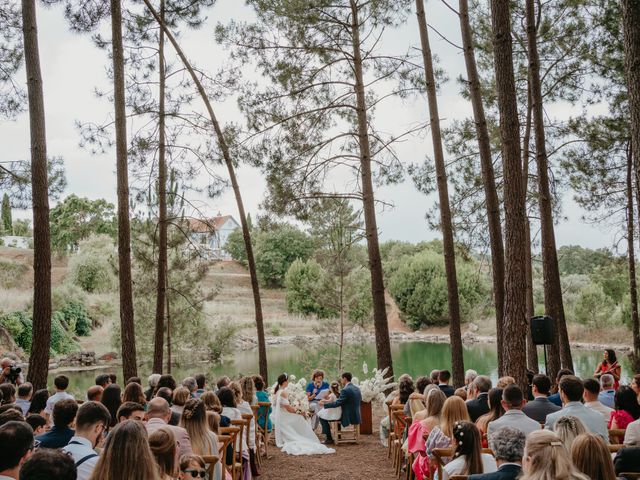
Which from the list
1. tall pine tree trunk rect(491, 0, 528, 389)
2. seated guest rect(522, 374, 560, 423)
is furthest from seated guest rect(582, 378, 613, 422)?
tall pine tree trunk rect(491, 0, 528, 389)

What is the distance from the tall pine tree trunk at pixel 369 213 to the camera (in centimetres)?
1063

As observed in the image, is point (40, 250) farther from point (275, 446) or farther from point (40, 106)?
point (275, 446)

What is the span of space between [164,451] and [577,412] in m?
2.98

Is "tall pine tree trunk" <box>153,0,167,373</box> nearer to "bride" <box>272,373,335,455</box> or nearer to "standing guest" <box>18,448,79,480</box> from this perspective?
"bride" <box>272,373,335,455</box>

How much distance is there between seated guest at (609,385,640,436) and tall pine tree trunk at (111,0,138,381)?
21.2ft

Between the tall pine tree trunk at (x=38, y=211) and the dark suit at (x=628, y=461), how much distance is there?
21.7ft

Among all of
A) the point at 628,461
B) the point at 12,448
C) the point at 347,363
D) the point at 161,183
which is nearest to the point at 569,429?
the point at 628,461

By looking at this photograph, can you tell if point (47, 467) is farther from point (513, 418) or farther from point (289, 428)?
point (289, 428)

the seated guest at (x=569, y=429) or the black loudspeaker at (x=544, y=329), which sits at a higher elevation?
the black loudspeaker at (x=544, y=329)

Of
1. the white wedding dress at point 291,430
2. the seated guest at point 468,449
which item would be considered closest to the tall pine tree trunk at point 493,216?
the white wedding dress at point 291,430

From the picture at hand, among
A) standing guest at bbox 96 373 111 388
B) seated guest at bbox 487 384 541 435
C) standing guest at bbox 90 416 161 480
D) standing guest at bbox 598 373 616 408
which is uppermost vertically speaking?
standing guest at bbox 90 416 161 480

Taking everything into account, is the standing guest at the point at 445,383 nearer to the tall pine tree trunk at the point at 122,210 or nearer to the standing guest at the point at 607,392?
the standing guest at the point at 607,392

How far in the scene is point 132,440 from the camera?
2.49 m

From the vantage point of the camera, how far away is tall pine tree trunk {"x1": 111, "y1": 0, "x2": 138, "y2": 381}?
339 inches
